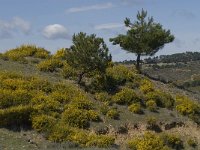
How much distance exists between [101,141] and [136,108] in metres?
8.07

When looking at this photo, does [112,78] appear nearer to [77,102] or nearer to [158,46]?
[77,102]

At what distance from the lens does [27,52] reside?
155 feet

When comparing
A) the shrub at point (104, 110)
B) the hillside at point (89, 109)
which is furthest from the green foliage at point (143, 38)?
the shrub at point (104, 110)

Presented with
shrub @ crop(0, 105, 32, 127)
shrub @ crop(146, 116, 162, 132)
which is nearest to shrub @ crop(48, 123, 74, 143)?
shrub @ crop(0, 105, 32, 127)

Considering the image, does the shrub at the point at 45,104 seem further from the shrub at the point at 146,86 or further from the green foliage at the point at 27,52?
the green foliage at the point at 27,52

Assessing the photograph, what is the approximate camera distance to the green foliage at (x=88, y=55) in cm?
3872

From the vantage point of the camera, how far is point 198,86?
114312 millimetres

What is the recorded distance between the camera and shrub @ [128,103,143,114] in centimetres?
3694

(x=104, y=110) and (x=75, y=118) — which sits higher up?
(x=104, y=110)

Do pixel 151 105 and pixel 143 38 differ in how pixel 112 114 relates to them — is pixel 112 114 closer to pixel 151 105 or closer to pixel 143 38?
pixel 151 105

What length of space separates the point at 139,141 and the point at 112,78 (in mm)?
10719

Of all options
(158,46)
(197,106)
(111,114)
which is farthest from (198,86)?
(111,114)

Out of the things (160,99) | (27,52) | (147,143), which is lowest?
(147,143)

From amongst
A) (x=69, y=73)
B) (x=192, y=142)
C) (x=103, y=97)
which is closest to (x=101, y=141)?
(x=103, y=97)
